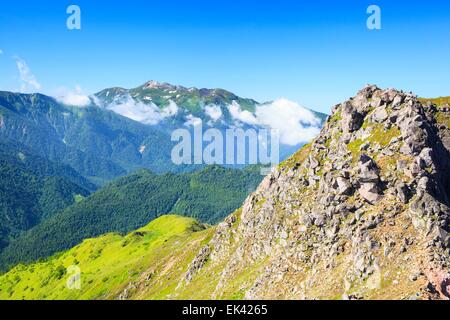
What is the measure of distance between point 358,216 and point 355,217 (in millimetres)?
809

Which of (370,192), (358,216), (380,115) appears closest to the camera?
(358,216)

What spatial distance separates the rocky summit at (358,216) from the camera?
8169 centimetres

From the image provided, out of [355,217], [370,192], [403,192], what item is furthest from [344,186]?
[403,192]

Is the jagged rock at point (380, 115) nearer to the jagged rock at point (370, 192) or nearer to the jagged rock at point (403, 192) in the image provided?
the jagged rock at point (370, 192)

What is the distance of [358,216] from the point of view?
9462 centimetres

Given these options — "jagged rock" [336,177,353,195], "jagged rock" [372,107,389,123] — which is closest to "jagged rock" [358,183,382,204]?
"jagged rock" [336,177,353,195]

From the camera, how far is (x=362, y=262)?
279ft

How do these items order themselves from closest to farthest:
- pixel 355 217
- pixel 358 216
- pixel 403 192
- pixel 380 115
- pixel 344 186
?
pixel 403 192 < pixel 358 216 < pixel 355 217 < pixel 344 186 < pixel 380 115

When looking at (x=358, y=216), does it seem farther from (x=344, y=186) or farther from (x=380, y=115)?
(x=380, y=115)

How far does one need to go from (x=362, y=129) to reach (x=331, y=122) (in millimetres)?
16675

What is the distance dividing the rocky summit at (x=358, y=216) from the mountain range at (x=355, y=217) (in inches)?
8.6

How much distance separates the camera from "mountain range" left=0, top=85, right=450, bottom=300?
82.0 m
